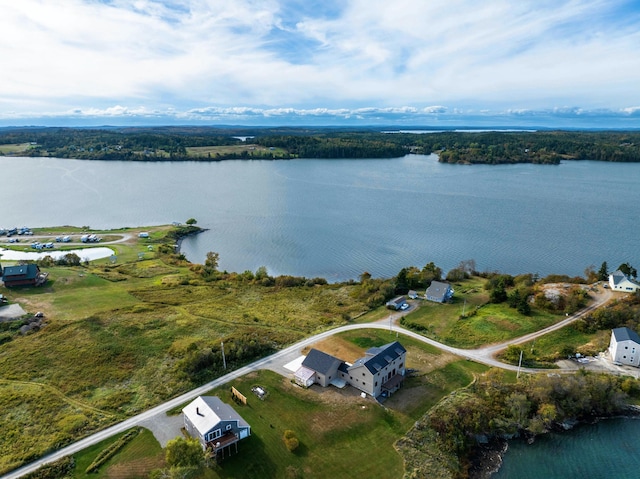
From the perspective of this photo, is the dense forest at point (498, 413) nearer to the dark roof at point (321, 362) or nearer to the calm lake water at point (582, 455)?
the calm lake water at point (582, 455)

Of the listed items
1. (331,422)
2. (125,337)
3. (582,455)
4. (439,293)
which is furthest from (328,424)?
(439,293)

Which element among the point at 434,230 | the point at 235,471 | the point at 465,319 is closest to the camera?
the point at 235,471

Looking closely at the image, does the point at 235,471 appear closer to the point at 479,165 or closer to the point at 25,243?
the point at 25,243

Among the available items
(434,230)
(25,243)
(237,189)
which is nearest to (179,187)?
(237,189)

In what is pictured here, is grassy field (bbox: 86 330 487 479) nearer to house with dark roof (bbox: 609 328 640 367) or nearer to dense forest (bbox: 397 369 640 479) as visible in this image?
dense forest (bbox: 397 369 640 479)

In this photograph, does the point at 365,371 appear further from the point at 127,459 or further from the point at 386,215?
the point at 386,215

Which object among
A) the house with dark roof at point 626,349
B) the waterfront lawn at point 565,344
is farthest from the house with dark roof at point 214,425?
the house with dark roof at point 626,349
